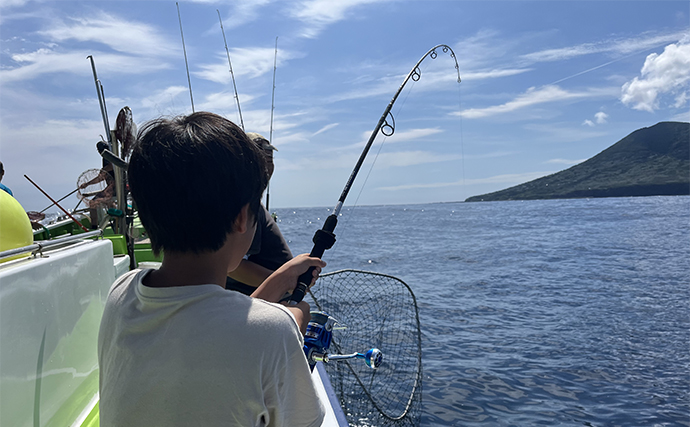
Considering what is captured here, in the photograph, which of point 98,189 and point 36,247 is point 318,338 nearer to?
point 36,247

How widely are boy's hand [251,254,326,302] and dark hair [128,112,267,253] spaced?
0.65 m

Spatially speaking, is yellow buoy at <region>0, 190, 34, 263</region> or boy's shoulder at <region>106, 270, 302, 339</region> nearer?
boy's shoulder at <region>106, 270, 302, 339</region>

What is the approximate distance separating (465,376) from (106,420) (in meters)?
6.06

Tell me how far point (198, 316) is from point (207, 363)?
0.09 meters

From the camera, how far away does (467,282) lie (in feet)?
43.8

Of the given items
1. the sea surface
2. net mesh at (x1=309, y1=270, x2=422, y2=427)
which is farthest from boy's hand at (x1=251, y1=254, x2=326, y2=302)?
the sea surface

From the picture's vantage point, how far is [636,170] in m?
126

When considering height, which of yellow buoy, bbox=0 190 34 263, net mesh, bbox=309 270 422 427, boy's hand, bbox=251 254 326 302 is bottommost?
net mesh, bbox=309 270 422 427

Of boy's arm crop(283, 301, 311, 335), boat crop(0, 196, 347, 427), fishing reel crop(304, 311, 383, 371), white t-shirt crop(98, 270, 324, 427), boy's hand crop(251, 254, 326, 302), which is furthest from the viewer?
fishing reel crop(304, 311, 383, 371)

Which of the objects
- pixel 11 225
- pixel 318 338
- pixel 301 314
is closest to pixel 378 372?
pixel 318 338

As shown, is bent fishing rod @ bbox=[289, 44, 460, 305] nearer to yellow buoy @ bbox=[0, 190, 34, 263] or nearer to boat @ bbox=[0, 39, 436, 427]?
boat @ bbox=[0, 39, 436, 427]

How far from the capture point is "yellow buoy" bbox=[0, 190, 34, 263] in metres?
1.88

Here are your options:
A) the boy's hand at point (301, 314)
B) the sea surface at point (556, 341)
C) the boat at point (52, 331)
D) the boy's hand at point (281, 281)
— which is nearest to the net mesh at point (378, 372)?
the sea surface at point (556, 341)

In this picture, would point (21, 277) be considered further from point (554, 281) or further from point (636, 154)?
point (636, 154)
